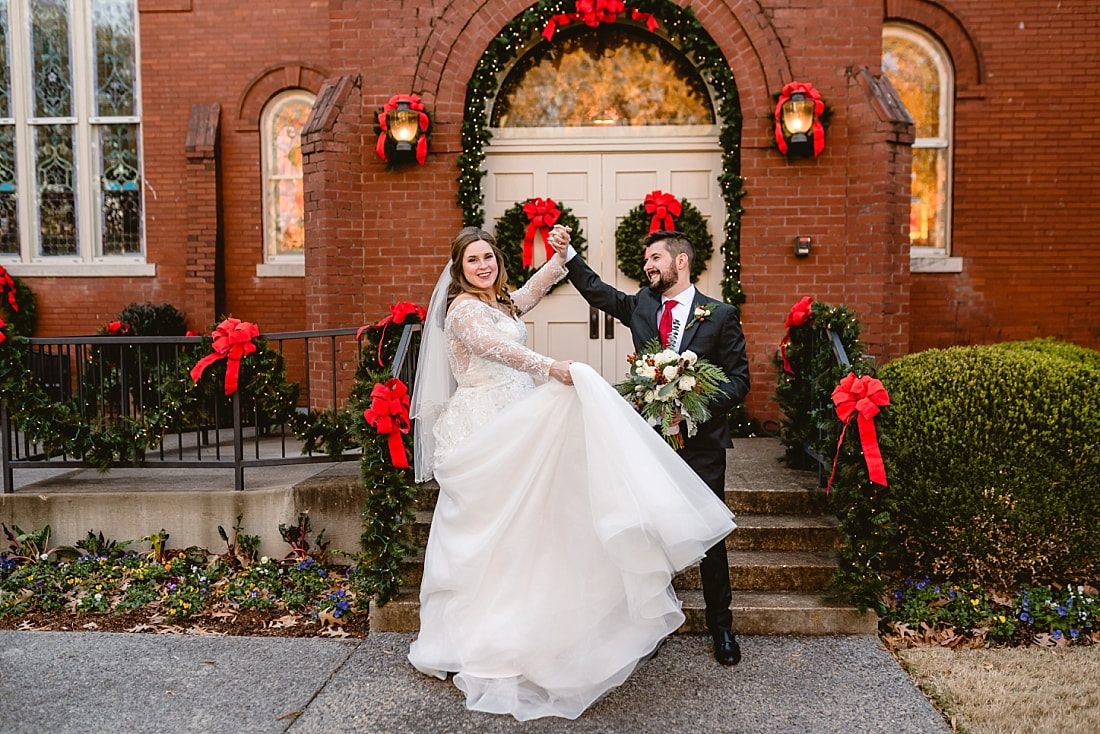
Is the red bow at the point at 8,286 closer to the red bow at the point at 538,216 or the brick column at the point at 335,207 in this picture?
the brick column at the point at 335,207

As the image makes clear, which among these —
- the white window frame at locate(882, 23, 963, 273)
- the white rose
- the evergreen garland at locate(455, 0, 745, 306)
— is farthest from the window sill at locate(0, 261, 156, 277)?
the white window frame at locate(882, 23, 963, 273)

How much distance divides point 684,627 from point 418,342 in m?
2.88

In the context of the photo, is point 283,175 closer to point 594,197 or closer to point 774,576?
point 594,197

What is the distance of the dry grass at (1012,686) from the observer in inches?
143

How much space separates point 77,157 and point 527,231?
6933 mm

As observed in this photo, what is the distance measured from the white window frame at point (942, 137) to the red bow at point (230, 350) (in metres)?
7.55

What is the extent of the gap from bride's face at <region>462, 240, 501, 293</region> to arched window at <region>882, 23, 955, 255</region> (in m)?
7.11

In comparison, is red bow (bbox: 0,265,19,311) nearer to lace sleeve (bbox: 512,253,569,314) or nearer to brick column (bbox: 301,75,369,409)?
brick column (bbox: 301,75,369,409)

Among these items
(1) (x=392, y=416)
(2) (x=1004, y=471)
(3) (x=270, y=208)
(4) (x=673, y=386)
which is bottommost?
(2) (x=1004, y=471)

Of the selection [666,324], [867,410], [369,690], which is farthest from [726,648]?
[369,690]

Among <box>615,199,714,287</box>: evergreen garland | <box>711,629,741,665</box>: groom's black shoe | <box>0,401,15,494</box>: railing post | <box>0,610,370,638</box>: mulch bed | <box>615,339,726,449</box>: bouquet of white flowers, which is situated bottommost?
<box>0,610,370,638</box>: mulch bed

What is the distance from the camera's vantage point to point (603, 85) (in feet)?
26.8

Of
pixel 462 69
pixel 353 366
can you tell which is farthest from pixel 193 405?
pixel 462 69

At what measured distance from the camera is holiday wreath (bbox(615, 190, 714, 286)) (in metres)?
7.82
